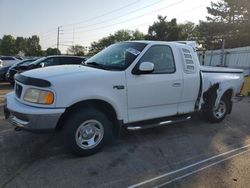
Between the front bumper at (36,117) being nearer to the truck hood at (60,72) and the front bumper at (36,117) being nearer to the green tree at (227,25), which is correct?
the truck hood at (60,72)

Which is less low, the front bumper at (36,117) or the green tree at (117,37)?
the green tree at (117,37)

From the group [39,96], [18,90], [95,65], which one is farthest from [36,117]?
[95,65]

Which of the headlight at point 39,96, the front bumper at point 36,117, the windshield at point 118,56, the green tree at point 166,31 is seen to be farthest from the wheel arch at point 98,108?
the green tree at point 166,31

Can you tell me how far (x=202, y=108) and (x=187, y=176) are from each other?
2.91 metres

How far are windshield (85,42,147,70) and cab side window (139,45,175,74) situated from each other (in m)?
0.18

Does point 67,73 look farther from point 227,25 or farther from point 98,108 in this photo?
point 227,25

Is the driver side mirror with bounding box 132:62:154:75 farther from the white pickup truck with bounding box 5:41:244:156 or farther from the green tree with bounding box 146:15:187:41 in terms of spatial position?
the green tree with bounding box 146:15:187:41

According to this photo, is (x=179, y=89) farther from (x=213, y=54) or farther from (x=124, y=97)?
(x=213, y=54)

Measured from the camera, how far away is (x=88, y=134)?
207 inches

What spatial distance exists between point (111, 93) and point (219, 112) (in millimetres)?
3701

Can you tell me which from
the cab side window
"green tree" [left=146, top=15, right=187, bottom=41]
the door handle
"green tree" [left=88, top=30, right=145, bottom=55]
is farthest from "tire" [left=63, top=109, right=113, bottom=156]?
"green tree" [left=88, top=30, right=145, bottom=55]

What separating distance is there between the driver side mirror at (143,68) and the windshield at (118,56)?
182 millimetres

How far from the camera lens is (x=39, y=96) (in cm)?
486

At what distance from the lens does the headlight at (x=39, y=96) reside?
4.82m
